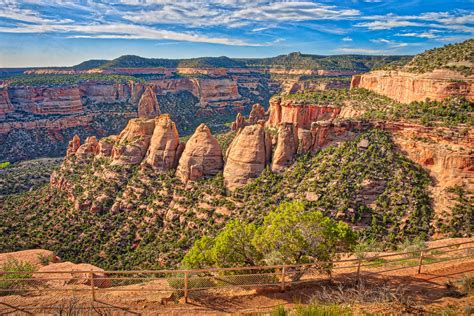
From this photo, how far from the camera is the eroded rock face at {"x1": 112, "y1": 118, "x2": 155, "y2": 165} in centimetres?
4319

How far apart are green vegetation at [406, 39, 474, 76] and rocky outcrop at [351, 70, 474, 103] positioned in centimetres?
90

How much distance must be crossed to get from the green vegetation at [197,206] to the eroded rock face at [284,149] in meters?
1.00

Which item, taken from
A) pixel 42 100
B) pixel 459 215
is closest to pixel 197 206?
pixel 459 215

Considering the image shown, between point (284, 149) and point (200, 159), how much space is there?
32.4 feet

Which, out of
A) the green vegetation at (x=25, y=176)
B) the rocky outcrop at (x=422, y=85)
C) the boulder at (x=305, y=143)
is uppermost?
the rocky outcrop at (x=422, y=85)

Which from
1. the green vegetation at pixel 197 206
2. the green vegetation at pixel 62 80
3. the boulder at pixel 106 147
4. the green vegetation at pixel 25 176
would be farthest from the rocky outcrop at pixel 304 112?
the green vegetation at pixel 62 80

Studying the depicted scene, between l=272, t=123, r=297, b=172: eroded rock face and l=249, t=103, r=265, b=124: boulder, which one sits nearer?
l=272, t=123, r=297, b=172: eroded rock face

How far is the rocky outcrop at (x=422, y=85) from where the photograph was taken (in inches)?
1339

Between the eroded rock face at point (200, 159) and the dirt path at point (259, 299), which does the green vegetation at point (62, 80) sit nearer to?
the eroded rock face at point (200, 159)

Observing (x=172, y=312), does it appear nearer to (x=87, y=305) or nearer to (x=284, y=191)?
(x=87, y=305)

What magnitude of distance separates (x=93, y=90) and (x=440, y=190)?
121168mm

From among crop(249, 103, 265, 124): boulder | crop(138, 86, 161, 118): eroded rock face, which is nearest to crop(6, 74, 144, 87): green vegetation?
crop(138, 86, 161, 118): eroded rock face

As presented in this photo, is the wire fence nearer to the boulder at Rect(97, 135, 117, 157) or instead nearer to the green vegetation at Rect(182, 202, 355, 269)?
the green vegetation at Rect(182, 202, 355, 269)

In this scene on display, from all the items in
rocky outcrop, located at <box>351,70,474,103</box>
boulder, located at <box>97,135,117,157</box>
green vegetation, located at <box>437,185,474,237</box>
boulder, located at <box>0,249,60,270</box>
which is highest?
rocky outcrop, located at <box>351,70,474,103</box>
